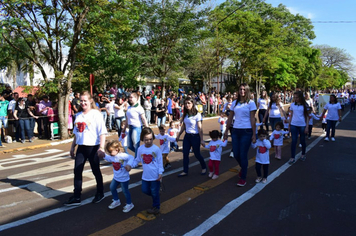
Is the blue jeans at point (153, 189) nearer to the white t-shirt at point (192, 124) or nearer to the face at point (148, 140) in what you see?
the face at point (148, 140)

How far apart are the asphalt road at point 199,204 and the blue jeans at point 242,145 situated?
1.39 ft

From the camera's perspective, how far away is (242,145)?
5453 mm

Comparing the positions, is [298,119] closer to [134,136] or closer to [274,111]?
[274,111]

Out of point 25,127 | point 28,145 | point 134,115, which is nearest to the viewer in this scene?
point 134,115

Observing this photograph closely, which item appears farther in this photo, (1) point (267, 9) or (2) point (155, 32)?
(1) point (267, 9)

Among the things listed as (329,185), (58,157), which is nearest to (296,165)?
(329,185)

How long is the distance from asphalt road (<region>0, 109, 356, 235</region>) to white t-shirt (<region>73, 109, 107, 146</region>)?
42.1 inches

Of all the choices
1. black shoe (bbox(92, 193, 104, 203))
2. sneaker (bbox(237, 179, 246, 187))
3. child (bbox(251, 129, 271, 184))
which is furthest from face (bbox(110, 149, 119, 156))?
child (bbox(251, 129, 271, 184))

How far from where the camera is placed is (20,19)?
10.5 metres

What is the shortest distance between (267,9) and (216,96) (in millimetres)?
17935

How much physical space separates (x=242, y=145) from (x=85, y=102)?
117 inches

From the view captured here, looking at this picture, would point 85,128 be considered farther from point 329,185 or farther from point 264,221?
point 329,185

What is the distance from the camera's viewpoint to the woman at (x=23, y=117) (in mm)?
11039

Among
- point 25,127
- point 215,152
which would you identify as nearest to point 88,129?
point 215,152
